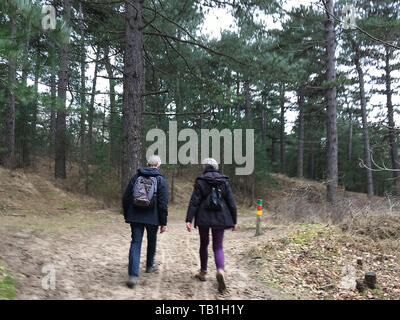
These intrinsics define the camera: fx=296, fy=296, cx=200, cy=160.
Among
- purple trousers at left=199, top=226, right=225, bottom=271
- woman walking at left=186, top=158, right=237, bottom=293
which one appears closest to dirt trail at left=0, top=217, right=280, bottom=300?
purple trousers at left=199, top=226, right=225, bottom=271

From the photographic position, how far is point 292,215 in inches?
394

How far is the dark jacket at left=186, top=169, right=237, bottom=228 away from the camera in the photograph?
4.26 meters

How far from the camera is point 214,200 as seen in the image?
426 cm

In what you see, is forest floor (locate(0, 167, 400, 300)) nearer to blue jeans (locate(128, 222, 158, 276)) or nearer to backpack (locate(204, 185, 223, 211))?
blue jeans (locate(128, 222, 158, 276))

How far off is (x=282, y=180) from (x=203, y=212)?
20756 mm

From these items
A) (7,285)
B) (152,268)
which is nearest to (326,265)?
(152,268)

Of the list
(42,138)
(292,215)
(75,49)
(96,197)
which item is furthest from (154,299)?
(42,138)

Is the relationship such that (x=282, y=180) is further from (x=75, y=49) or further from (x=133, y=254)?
(x=133, y=254)

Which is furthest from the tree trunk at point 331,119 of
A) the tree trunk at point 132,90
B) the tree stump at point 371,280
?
the tree stump at point 371,280

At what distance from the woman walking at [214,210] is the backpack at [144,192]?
567mm

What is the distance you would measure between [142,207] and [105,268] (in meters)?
1.47

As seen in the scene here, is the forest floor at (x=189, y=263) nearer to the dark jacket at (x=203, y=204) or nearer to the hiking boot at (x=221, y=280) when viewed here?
the hiking boot at (x=221, y=280)

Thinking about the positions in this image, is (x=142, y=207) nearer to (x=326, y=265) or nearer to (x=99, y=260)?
(x=99, y=260)

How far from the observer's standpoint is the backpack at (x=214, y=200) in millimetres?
4242
